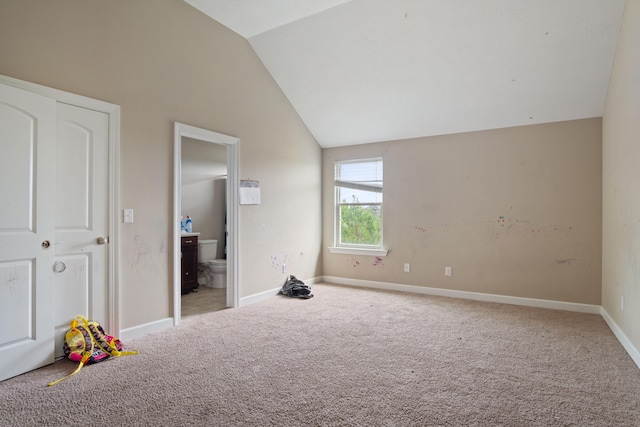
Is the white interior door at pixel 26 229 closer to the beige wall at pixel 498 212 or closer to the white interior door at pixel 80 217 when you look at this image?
the white interior door at pixel 80 217

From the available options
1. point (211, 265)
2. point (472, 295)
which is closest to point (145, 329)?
point (211, 265)

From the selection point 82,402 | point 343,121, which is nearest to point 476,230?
point 343,121

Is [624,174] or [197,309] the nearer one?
[624,174]

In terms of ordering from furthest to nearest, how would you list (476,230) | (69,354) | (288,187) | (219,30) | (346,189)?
(346,189)
(288,187)
(476,230)
(219,30)
(69,354)

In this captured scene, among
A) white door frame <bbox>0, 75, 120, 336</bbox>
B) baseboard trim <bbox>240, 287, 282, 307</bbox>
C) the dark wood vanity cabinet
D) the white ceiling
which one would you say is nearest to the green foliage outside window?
the white ceiling

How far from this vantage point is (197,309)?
420 centimetres

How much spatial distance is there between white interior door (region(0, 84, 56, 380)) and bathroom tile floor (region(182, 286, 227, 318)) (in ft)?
4.88

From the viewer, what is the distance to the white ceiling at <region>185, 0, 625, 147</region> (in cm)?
324

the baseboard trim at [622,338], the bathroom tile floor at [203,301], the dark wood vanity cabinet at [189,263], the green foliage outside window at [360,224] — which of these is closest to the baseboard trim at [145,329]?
the bathroom tile floor at [203,301]

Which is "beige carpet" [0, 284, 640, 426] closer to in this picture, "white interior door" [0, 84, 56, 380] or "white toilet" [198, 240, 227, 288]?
"white interior door" [0, 84, 56, 380]

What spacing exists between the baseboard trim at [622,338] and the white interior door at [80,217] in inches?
162

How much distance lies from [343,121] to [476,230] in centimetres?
231

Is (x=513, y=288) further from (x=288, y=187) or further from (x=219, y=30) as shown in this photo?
(x=219, y=30)

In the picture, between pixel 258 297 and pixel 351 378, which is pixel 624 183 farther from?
pixel 258 297
